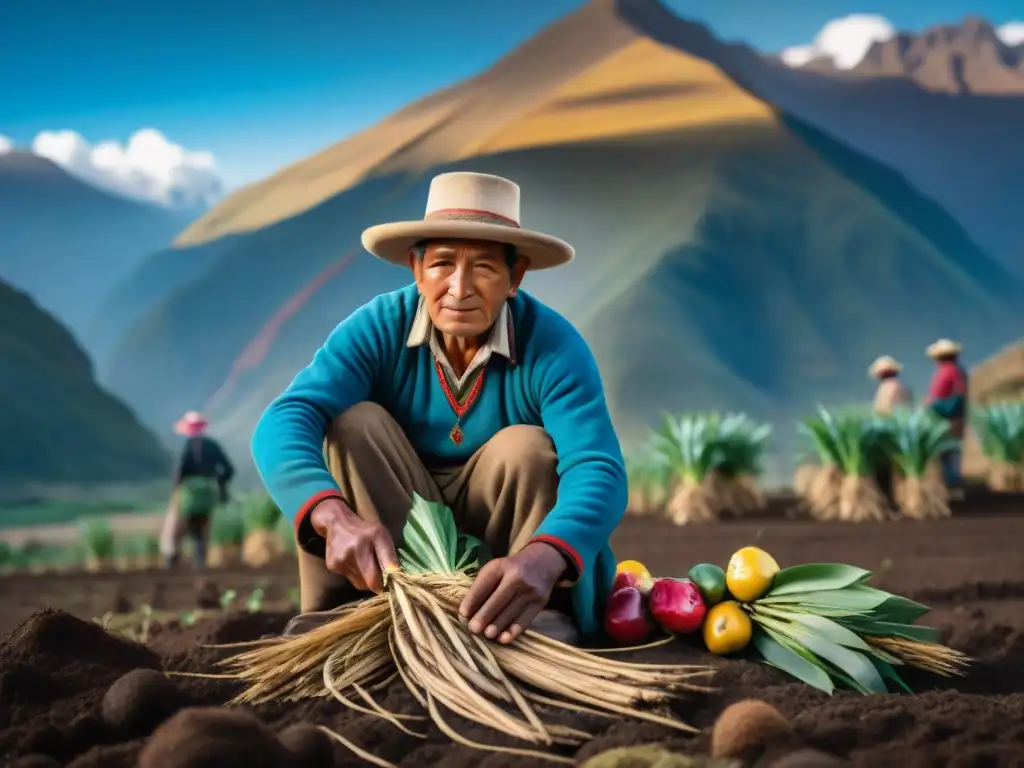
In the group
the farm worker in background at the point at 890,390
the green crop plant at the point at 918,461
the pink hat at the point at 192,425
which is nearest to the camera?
the green crop plant at the point at 918,461

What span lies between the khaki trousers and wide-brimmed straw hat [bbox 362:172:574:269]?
1.30 feet

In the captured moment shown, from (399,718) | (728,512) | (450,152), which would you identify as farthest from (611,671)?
(450,152)

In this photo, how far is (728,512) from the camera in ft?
24.8

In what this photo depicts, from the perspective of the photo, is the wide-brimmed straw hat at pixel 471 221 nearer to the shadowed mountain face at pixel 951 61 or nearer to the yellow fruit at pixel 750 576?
the yellow fruit at pixel 750 576

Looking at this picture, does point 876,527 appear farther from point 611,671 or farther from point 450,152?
point 450,152

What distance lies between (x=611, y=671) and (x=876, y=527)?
A: 192 inches

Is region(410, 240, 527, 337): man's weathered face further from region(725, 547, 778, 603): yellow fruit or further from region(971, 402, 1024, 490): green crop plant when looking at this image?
region(971, 402, 1024, 490): green crop plant

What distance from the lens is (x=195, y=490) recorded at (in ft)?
22.5

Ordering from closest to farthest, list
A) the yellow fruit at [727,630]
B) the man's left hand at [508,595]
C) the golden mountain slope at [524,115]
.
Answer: the man's left hand at [508,595]
the yellow fruit at [727,630]
the golden mountain slope at [524,115]

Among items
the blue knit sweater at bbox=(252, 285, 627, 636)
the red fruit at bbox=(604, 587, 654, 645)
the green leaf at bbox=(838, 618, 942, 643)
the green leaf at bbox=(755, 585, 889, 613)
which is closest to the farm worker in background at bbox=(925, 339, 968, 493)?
the green leaf at bbox=(838, 618, 942, 643)

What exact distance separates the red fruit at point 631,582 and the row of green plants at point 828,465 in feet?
15.0

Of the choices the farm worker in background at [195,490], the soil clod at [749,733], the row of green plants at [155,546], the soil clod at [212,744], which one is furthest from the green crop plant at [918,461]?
the soil clod at [212,744]

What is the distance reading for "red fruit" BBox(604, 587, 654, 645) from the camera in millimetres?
2471

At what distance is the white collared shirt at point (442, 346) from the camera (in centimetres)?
240
